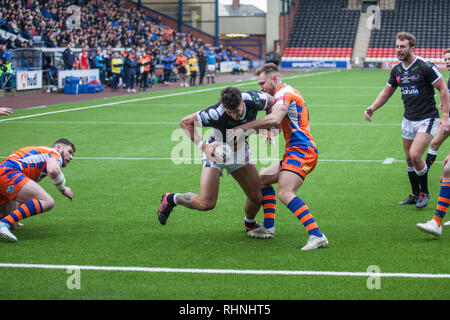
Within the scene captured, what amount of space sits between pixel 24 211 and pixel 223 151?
2294 mm

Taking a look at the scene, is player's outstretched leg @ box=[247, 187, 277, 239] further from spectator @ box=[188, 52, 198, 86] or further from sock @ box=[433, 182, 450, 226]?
spectator @ box=[188, 52, 198, 86]

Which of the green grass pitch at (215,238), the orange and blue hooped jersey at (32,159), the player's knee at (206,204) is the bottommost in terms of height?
the green grass pitch at (215,238)

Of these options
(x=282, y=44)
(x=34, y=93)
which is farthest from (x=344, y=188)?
(x=282, y=44)

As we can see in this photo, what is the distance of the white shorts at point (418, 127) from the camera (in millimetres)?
8539

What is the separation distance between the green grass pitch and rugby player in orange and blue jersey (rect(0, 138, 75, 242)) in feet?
0.99

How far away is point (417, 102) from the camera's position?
8.60 metres

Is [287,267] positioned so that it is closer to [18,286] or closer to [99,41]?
[18,286]

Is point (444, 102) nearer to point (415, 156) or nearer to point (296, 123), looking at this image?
point (415, 156)

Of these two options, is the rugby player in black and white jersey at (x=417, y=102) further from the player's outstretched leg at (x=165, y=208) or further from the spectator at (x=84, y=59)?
the spectator at (x=84, y=59)

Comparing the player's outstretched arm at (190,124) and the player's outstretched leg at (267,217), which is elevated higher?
the player's outstretched arm at (190,124)

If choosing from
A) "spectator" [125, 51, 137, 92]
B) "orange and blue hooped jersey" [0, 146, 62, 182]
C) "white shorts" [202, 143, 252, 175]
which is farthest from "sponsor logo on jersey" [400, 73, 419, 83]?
"spectator" [125, 51, 137, 92]

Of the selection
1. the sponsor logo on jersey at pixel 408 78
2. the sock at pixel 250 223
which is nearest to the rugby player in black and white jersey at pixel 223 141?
the sock at pixel 250 223

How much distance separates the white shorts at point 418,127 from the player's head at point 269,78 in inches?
102

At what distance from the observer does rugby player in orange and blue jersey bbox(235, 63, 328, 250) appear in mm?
6629
